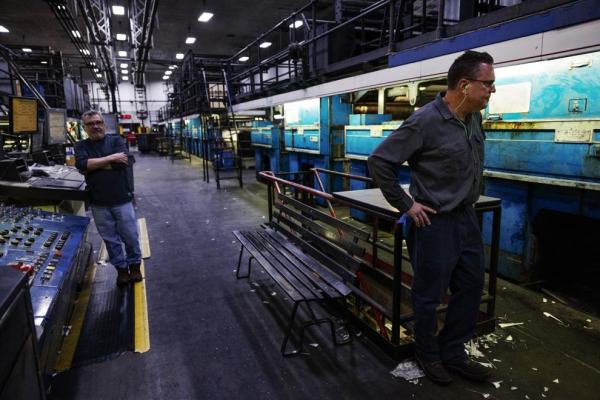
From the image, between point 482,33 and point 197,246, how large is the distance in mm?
4677

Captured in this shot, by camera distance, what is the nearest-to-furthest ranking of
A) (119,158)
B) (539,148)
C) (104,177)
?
(539,148) → (119,158) → (104,177)

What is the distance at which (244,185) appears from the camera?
1155cm

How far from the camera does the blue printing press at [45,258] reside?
2.22 m

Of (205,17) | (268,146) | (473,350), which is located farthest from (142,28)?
(473,350)

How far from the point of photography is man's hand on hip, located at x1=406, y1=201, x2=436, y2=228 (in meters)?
2.32

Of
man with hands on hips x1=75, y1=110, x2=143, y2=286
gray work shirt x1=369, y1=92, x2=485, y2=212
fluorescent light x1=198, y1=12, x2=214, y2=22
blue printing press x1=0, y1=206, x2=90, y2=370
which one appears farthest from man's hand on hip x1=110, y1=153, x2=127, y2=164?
fluorescent light x1=198, y1=12, x2=214, y2=22

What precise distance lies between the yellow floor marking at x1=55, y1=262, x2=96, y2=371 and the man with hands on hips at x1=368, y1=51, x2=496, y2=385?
2.71 metres

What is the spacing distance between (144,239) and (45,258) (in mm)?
3507

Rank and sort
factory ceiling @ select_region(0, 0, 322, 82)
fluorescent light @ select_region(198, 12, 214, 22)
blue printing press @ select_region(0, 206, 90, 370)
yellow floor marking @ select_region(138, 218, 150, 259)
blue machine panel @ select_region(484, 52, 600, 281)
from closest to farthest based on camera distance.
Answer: blue printing press @ select_region(0, 206, 90, 370) → blue machine panel @ select_region(484, 52, 600, 281) → yellow floor marking @ select_region(138, 218, 150, 259) → factory ceiling @ select_region(0, 0, 322, 82) → fluorescent light @ select_region(198, 12, 214, 22)

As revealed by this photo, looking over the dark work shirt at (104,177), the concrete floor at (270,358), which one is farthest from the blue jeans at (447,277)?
the dark work shirt at (104,177)

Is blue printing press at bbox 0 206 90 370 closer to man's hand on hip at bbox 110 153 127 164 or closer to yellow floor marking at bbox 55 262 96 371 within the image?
yellow floor marking at bbox 55 262 96 371

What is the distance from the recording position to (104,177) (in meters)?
3.98

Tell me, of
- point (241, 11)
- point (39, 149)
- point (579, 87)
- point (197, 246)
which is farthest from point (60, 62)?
point (579, 87)

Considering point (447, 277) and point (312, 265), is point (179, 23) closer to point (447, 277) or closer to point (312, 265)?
point (312, 265)
